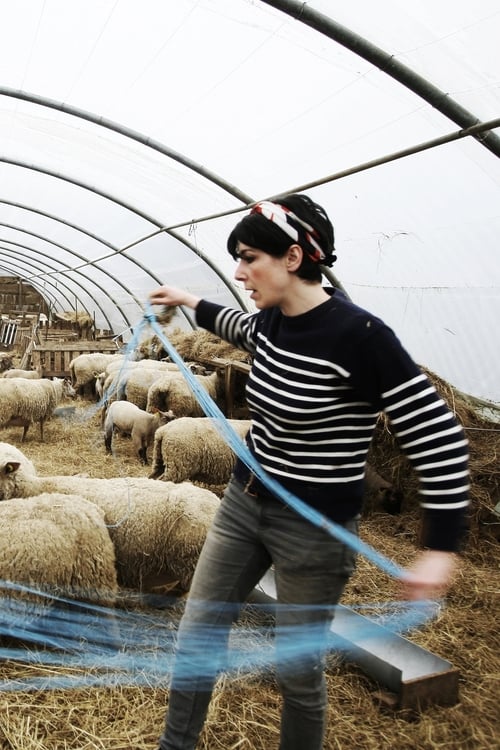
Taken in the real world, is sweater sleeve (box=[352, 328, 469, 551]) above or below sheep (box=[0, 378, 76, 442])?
above

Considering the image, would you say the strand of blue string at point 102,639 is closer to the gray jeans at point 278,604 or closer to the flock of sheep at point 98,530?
the flock of sheep at point 98,530

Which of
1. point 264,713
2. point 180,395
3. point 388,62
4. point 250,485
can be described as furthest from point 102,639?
point 180,395

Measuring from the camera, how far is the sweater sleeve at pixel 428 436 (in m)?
1.36

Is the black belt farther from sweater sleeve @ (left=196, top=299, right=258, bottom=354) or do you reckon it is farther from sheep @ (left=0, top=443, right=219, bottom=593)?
sheep @ (left=0, top=443, right=219, bottom=593)

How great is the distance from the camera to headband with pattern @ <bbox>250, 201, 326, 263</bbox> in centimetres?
155

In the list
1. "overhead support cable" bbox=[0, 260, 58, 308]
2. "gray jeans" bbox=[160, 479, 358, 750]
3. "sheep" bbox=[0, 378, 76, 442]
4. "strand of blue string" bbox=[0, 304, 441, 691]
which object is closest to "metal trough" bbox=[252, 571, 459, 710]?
"strand of blue string" bbox=[0, 304, 441, 691]

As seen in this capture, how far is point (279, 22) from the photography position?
3.92 m

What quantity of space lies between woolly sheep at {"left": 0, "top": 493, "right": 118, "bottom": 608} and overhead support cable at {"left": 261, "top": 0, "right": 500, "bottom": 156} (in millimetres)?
3284

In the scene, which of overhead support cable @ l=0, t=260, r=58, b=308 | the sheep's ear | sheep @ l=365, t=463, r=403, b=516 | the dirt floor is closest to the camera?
the dirt floor

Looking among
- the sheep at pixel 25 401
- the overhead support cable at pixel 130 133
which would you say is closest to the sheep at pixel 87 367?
the sheep at pixel 25 401

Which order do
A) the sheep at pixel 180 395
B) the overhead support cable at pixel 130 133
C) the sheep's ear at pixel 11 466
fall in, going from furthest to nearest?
1. the sheep at pixel 180 395
2. the overhead support cable at pixel 130 133
3. the sheep's ear at pixel 11 466

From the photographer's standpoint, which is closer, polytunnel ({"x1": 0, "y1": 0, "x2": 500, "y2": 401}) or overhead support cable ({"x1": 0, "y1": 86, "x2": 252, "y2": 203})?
polytunnel ({"x1": 0, "y1": 0, "x2": 500, "y2": 401})

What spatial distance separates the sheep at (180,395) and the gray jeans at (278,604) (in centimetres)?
580

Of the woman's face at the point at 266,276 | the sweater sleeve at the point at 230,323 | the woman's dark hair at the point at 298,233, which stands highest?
the woman's dark hair at the point at 298,233
